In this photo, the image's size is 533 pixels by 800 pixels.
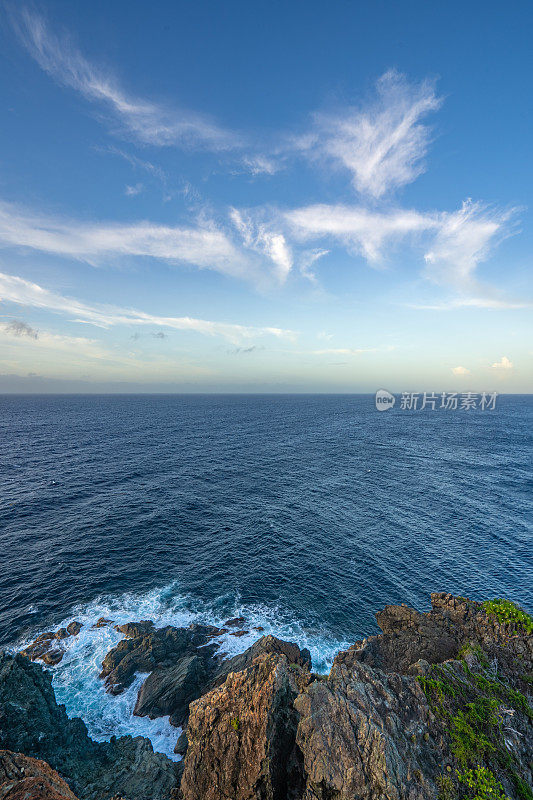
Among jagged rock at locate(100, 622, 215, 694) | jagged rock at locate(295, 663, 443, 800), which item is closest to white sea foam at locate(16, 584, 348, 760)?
jagged rock at locate(100, 622, 215, 694)

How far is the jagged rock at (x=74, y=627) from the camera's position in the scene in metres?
42.9

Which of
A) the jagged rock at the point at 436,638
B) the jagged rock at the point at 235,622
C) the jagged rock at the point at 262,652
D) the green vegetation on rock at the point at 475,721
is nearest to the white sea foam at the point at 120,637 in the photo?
the jagged rock at the point at 235,622

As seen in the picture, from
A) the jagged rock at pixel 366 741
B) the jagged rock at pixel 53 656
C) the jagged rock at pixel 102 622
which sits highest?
the jagged rock at pixel 366 741

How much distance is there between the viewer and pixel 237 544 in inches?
2509

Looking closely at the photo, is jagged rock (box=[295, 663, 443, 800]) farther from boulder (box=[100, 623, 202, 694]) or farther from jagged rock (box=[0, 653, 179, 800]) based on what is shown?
boulder (box=[100, 623, 202, 694])

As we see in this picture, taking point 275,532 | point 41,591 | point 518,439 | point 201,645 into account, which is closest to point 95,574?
point 41,591

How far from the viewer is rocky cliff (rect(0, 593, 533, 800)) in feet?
60.4

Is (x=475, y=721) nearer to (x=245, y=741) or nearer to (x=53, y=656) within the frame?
(x=245, y=741)

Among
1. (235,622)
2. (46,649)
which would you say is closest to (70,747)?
(46,649)

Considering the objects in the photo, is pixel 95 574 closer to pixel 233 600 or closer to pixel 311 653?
pixel 233 600

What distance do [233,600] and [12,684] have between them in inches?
1094

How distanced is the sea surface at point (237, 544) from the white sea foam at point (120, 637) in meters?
0.19

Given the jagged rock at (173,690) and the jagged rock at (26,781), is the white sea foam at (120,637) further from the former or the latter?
the jagged rock at (26,781)

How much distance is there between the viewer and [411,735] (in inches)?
779
